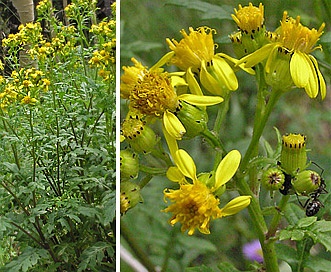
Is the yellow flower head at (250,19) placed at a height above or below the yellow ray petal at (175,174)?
above

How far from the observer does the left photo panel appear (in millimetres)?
898

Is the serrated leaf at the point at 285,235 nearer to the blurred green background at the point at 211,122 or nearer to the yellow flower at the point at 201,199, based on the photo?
the yellow flower at the point at 201,199

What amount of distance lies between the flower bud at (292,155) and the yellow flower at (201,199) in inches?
2.2

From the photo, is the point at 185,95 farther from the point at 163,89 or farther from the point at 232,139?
the point at 232,139

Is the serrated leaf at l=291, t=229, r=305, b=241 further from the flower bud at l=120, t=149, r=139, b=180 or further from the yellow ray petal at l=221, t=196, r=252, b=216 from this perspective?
the flower bud at l=120, t=149, r=139, b=180

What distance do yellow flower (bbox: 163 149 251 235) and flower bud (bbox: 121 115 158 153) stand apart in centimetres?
5

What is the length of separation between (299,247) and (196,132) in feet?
0.66

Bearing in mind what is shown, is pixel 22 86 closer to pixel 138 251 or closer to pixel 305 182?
pixel 138 251

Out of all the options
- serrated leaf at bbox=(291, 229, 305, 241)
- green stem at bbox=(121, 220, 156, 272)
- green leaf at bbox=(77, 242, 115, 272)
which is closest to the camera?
serrated leaf at bbox=(291, 229, 305, 241)

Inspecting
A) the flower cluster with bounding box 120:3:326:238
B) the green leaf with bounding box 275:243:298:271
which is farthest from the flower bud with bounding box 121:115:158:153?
the green leaf with bounding box 275:243:298:271

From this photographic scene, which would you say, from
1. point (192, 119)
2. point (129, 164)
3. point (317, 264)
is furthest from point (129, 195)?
point (317, 264)

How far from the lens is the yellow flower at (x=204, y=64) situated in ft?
2.27

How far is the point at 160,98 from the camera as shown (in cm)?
69

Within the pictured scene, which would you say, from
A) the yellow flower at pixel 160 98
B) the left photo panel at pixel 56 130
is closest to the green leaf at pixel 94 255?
the left photo panel at pixel 56 130
